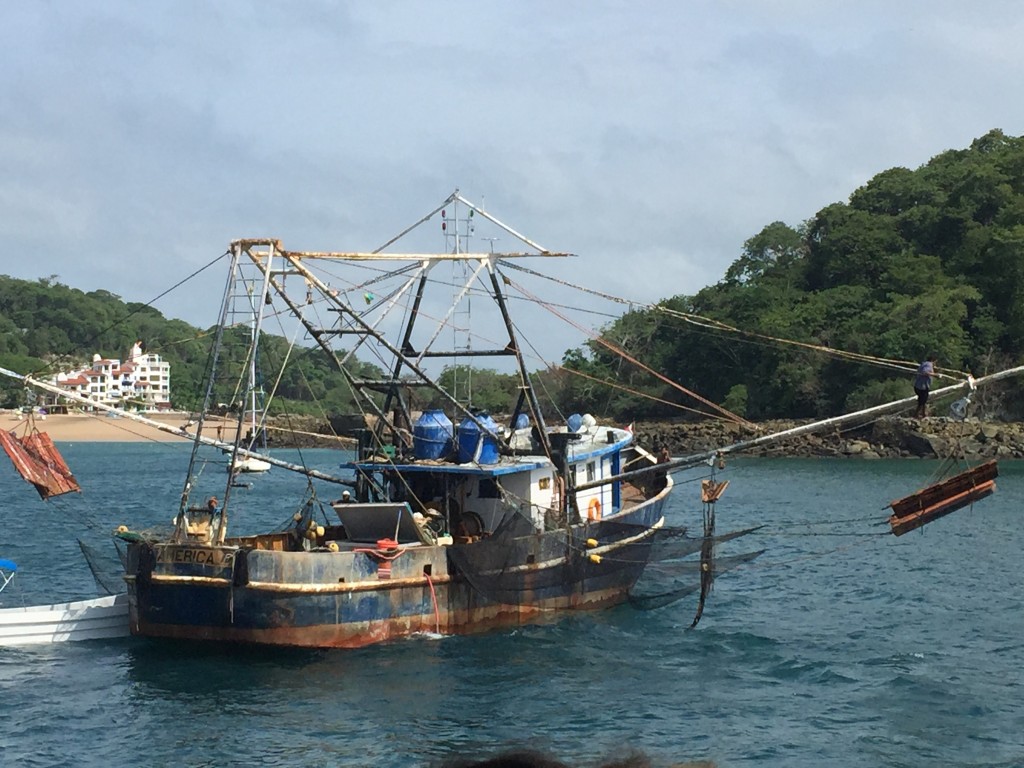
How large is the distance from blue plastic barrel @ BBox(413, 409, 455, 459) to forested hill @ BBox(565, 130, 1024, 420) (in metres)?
52.1

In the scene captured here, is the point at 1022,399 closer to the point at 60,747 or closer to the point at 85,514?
the point at 85,514

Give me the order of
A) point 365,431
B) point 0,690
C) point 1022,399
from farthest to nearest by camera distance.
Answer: point 1022,399, point 365,431, point 0,690

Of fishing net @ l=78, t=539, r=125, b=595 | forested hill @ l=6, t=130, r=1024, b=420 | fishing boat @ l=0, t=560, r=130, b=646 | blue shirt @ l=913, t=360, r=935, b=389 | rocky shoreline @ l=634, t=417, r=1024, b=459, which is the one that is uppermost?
forested hill @ l=6, t=130, r=1024, b=420

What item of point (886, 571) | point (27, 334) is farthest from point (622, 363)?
point (27, 334)

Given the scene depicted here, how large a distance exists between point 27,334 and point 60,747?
160376 mm

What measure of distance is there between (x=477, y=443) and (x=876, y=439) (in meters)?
56.3

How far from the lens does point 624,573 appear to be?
29.4m

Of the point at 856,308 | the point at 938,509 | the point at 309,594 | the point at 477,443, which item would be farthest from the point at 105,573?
the point at 856,308

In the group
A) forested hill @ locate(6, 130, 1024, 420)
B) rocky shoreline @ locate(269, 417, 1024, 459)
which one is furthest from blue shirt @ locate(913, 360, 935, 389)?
forested hill @ locate(6, 130, 1024, 420)

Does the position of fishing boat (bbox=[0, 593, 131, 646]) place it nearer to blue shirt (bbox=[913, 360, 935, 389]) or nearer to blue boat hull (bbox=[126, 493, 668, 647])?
blue boat hull (bbox=[126, 493, 668, 647])

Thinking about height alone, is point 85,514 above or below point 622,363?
below

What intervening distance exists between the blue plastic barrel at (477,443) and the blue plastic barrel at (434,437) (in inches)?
11.4

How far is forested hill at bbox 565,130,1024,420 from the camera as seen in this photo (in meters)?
82.8

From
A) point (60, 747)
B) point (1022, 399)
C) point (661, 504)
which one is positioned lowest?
point (60, 747)
